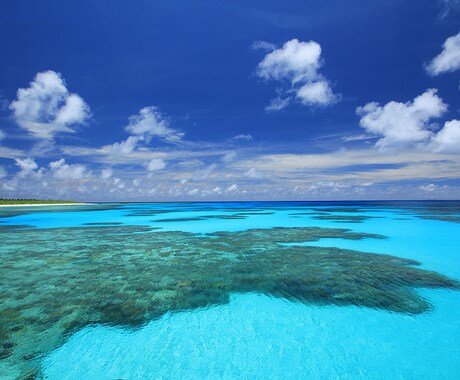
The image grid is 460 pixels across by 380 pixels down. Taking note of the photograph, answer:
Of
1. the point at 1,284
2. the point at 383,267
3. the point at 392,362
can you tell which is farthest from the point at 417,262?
the point at 1,284

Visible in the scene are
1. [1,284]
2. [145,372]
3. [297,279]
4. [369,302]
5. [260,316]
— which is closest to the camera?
[145,372]

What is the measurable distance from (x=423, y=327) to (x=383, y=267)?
4972mm

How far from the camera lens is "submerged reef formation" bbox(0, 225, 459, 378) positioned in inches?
241

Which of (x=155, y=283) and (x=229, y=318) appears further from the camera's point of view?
(x=155, y=283)

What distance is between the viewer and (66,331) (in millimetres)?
5805

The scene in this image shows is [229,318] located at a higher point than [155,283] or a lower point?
lower

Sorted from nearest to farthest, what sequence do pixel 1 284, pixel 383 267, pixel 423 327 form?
pixel 423 327
pixel 1 284
pixel 383 267

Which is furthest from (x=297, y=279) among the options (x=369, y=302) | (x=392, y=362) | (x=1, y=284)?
(x=1, y=284)

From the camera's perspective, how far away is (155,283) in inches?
345

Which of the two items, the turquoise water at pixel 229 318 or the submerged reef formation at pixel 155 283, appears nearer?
the turquoise water at pixel 229 318

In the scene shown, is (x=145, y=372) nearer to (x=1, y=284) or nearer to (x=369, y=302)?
(x=369, y=302)

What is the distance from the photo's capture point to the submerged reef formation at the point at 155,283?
20.1 ft

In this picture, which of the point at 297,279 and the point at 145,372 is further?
the point at 297,279

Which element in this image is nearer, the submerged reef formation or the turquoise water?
the turquoise water
